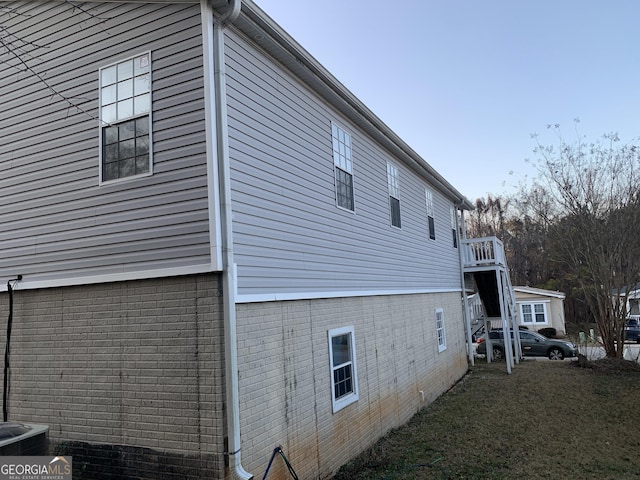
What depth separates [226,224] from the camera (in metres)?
4.33

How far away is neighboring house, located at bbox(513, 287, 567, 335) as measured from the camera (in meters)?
29.2

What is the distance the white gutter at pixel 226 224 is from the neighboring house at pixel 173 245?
0.02m

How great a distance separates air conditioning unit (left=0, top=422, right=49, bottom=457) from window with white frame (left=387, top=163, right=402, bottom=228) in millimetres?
7371

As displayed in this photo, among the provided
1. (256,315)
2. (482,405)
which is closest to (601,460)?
(482,405)

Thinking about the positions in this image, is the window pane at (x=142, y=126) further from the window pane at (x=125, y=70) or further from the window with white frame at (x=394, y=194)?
the window with white frame at (x=394, y=194)

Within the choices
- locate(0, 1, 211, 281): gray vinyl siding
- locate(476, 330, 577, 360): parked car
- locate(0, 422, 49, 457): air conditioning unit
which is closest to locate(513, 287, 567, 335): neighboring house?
locate(476, 330, 577, 360): parked car

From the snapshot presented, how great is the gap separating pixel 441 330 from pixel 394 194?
4.98 metres

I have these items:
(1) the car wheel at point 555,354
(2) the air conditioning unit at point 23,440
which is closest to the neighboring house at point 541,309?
(1) the car wheel at point 555,354

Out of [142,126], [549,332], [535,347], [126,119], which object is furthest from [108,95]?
[549,332]

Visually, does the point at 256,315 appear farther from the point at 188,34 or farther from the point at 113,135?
the point at 188,34

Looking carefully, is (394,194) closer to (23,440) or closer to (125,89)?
(125,89)

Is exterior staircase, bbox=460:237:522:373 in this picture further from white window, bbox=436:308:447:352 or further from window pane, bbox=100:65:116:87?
window pane, bbox=100:65:116:87

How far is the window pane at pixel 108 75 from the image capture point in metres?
5.16

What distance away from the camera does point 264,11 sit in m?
5.01
